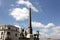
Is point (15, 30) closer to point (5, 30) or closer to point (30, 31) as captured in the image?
point (5, 30)

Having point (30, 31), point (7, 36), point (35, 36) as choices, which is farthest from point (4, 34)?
point (35, 36)

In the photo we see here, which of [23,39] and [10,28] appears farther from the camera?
[23,39]

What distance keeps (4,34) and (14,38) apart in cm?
515

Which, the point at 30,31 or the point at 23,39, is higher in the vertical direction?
the point at 30,31

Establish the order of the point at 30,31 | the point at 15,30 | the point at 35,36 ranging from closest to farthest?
the point at 15,30 → the point at 30,31 → the point at 35,36

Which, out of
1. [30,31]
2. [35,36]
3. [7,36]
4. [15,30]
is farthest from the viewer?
[35,36]

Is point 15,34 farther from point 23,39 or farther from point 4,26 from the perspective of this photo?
point 23,39

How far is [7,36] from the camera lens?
170ft

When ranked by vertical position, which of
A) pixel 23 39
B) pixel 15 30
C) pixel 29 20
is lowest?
pixel 23 39

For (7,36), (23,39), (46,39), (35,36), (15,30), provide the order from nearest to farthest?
1. (7,36)
2. (15,30)
3. (23,39)
4. (35,36)
5. (46,39)

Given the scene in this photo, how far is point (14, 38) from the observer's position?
54781 mm

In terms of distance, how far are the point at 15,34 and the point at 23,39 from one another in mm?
12219

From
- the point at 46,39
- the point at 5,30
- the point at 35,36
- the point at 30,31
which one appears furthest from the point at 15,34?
the point at 46,39

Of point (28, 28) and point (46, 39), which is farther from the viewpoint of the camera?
point (46, 39)
